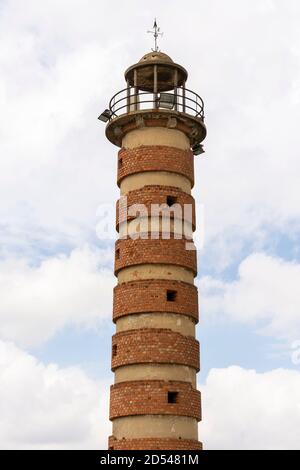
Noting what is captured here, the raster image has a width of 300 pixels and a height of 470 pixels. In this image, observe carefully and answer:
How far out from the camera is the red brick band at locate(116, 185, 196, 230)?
37188mm

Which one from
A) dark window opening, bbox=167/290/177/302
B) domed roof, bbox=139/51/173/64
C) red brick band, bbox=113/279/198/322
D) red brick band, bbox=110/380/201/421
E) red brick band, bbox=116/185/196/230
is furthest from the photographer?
domed roof, bbox=139/51/173/64

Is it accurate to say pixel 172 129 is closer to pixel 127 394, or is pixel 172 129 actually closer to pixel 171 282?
pixel 171 282

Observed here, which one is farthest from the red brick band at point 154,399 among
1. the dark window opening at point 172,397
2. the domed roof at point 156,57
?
the domed roof at point 156,57

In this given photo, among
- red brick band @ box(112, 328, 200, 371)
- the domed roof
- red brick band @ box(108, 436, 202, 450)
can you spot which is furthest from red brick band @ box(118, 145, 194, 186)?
red brick band @ box(108, 436, 202, 450)

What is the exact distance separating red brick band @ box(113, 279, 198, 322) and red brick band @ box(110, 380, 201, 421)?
3.44 meters

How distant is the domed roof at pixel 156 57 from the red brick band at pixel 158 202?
7.73m

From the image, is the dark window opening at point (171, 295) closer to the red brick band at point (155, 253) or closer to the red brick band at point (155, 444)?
the red brick band at point (155, 253)

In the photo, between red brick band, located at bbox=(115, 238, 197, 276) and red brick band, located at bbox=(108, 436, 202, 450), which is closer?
red brick band, located at bbox=(108, 436, 202, 450)

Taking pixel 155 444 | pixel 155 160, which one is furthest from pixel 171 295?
pixel 155 444

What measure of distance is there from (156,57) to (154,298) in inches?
544

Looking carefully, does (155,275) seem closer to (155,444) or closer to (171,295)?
(171,295)

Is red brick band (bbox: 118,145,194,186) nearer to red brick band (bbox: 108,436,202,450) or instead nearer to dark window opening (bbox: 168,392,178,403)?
dark window opening (bbox: 168,392,178,403)

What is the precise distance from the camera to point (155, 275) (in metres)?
36.2
